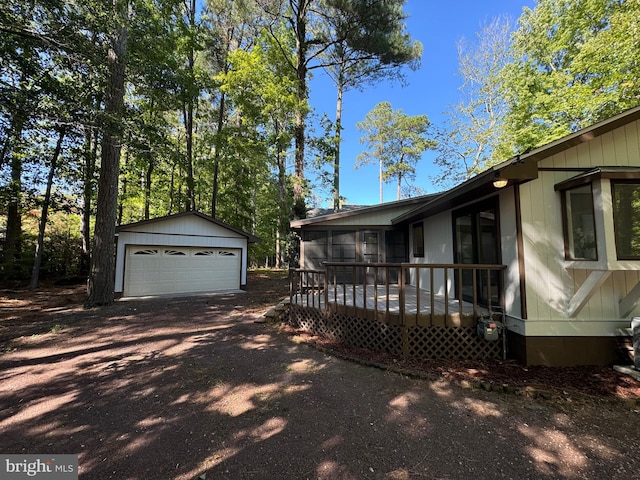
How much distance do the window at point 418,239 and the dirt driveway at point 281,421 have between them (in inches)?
187

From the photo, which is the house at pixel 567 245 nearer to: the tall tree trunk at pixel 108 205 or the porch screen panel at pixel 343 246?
the porch screen panel at pixel 343 246

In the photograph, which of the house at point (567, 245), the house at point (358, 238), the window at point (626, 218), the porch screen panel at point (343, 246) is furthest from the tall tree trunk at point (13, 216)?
the window at point (626, 218)

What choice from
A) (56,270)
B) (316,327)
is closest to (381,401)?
(316,327)

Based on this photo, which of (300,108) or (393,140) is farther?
(393,140)

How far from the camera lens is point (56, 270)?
551 inches

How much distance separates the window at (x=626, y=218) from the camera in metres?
3.34

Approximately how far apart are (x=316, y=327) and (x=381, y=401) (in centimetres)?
261

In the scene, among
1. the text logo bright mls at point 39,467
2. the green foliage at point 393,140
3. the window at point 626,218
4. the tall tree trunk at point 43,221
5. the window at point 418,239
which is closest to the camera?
the text logo bright mls at point 39,467

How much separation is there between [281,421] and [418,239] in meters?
6.62

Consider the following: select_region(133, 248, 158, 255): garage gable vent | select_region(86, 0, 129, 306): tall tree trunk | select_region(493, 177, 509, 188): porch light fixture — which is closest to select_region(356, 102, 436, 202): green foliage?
select_region(86, 0, 129, 306): tall tree trunk

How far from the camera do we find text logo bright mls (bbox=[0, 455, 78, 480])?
2.09 m

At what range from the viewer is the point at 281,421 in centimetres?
271

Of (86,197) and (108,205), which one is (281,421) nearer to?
(108,205)

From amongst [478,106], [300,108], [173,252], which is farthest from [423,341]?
[478,106]
